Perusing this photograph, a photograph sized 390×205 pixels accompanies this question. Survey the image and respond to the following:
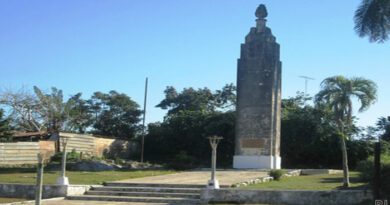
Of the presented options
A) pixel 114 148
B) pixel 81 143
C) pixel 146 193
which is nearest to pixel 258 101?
pixel 146 193

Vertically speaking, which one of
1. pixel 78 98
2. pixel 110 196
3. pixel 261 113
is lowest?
pixel 110 196

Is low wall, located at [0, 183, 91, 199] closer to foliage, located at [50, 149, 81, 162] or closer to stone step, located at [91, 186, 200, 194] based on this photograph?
stone step, located at [91, 186, 200, 194]

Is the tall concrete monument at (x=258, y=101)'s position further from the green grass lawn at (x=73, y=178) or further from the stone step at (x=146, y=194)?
the stone step at (x=146, y=194)

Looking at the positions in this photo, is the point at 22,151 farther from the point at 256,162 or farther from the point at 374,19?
the point at 374,19

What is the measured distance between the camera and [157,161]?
3212 centimetres

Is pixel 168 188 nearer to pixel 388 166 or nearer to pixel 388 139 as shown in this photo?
pixel 388 166

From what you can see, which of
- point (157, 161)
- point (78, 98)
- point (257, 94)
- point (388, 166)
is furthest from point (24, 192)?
point (78, 98)

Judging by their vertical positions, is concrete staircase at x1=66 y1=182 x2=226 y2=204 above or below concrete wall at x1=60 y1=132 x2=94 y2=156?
below

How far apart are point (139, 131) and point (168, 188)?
2777 centimetres

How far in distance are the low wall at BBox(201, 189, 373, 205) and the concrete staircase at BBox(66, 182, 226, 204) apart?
2.24 ft

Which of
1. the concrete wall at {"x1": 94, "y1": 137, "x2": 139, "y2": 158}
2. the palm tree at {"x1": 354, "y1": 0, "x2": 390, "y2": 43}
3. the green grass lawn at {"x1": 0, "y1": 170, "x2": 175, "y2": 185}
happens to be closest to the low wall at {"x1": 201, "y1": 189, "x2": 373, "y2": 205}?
the green grass lawn at {"x1": 0, "y1": 170, "x2": 175, "y2": 185}

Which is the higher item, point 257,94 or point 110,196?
point 257,94

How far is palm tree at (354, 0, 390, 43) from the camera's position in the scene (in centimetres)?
1582

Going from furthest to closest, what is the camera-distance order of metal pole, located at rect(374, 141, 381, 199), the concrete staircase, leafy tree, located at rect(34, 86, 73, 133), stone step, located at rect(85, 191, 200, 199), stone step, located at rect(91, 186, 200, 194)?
1. leafy tree, located at rect(34, 86, 73, 133)
2. stone step, located at rect(91, 186, 200, 194)
3. stone step, located at rect(85, 191, 200, 199)
4. the concrete staircase
5. metal pole, located at rect(374, 141, 381, 199)
